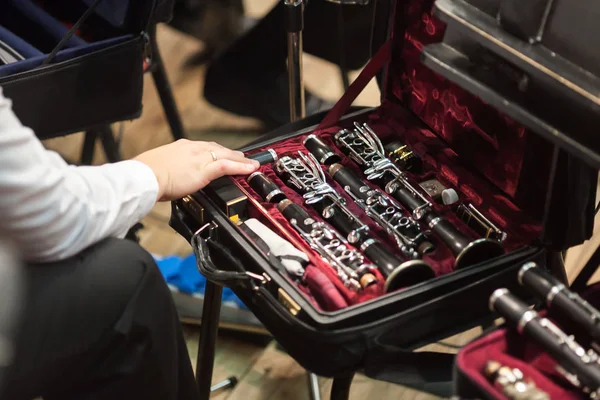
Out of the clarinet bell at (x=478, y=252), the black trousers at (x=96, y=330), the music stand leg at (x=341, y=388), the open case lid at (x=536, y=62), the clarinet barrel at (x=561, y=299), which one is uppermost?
Answer: the open case lid at (x=536, y=62)

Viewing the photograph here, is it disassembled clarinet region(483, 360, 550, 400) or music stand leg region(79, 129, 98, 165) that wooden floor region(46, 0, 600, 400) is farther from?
disassembled clarinet region(483, 360, 550, 400)

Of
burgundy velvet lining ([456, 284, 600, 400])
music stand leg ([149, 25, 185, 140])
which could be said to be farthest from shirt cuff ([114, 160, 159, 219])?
music stand leg ([149, 25, 185, 140])

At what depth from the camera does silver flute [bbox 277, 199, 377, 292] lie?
35.7 inches

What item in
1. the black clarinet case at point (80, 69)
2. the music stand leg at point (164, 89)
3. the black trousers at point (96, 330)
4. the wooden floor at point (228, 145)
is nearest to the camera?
the black trousers at point (96, 330)

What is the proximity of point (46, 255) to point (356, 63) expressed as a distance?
123cm

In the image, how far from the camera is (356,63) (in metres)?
1.84

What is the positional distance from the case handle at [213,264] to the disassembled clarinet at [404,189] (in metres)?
0.26

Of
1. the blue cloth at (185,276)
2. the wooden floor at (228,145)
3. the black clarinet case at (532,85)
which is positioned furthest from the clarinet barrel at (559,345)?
the blue cloth at (185,276)

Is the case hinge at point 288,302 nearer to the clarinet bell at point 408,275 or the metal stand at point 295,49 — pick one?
the clarinet bell at point 408,275

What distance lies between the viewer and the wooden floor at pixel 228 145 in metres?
1.35

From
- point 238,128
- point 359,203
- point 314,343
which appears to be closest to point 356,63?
point 238,128

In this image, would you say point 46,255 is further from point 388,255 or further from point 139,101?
point 139,101

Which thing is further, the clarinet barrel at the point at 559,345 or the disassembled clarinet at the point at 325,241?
the disassembled clarinet at the point at 325,241

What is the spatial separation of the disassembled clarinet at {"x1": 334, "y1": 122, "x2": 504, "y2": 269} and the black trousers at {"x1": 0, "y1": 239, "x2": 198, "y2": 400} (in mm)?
378
